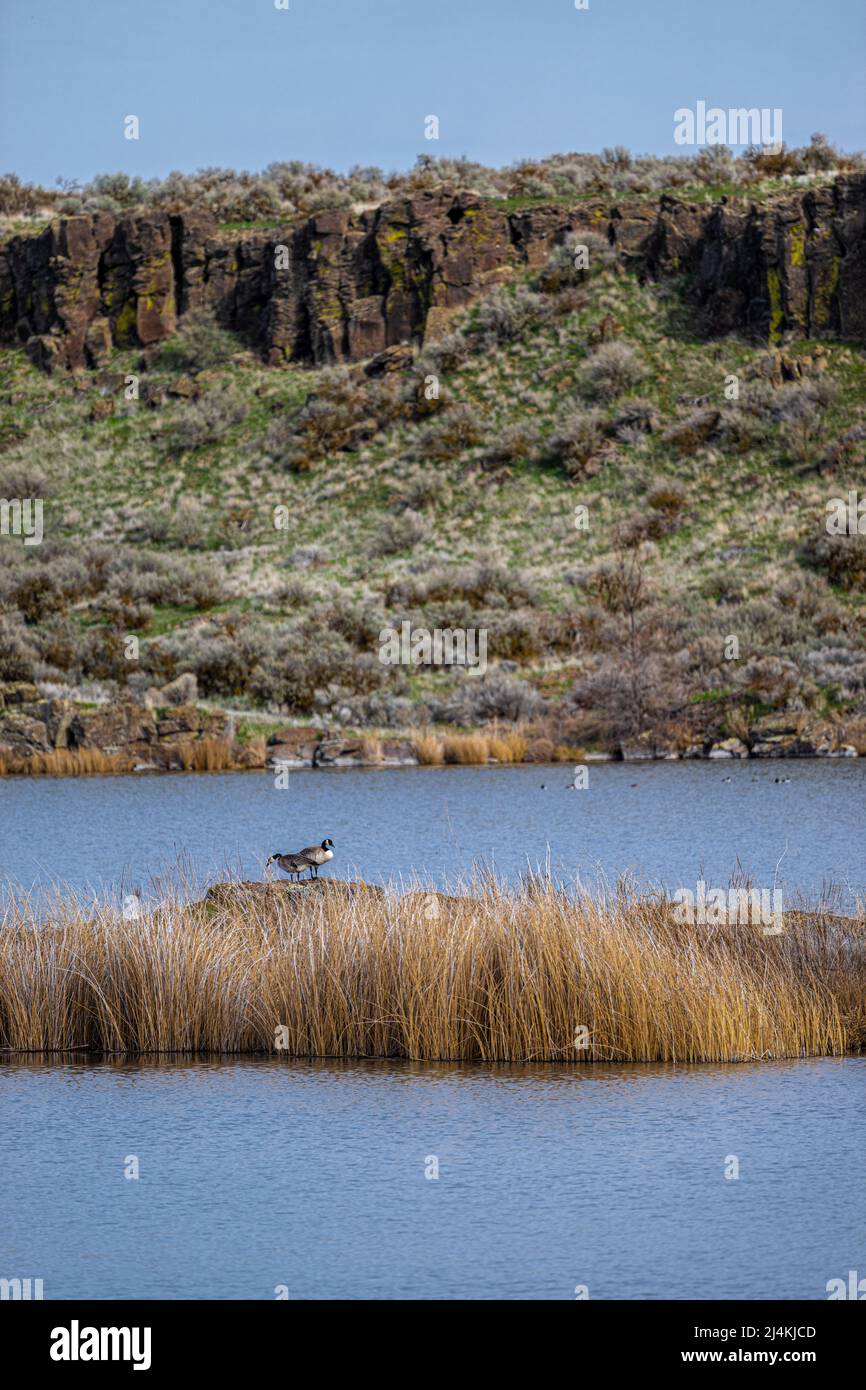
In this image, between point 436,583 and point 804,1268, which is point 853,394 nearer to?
point 436,583

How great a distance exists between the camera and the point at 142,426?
60750 millimetres

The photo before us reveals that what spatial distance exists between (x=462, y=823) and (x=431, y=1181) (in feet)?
50.1

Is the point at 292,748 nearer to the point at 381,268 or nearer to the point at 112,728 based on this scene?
the point at 112,728

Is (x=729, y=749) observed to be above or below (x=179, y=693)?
below

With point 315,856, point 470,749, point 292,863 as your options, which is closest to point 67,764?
point 470,749

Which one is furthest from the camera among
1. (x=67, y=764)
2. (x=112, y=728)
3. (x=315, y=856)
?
(x=112, y=728)

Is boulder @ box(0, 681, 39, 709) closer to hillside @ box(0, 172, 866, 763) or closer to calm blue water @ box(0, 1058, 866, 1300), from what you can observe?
hillside @ box(0, 172, 866, 763)

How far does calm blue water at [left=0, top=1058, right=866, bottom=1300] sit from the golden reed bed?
0.85 feet

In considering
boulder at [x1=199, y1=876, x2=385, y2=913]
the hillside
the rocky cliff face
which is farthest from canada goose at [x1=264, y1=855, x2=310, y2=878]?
the rocky cliff face

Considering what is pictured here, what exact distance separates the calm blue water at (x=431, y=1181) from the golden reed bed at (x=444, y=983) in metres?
0.26

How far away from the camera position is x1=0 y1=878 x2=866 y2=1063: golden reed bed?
10.2 m

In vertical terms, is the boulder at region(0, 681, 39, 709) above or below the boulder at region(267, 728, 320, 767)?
above

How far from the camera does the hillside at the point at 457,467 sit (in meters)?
36.8

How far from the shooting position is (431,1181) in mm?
8141
